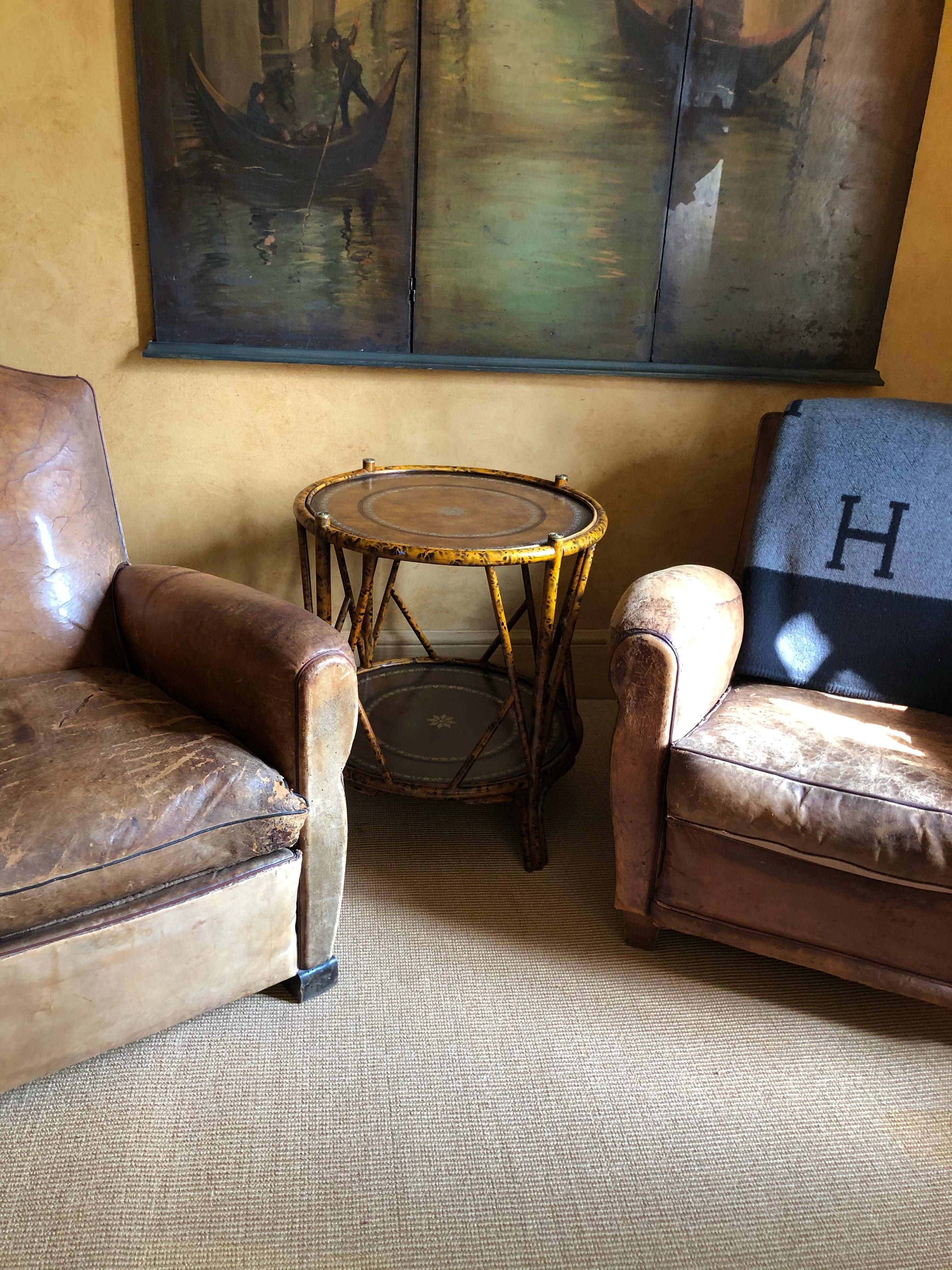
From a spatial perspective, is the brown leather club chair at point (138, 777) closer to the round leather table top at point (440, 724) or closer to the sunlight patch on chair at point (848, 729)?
the round leather table top at point (440, 724)

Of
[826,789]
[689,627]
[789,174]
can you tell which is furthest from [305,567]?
[789,174]

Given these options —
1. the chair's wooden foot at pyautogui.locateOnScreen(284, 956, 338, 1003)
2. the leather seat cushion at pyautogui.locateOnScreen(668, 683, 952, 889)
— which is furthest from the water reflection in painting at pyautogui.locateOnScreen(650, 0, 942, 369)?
the chair's wooden foot at pyautogui.locateOnScreen(284, 956, 338, 1003)

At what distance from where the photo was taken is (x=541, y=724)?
1.82 m

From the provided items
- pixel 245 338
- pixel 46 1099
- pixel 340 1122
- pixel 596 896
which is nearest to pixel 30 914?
pixel 46 1099

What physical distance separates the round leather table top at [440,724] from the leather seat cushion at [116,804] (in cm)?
53

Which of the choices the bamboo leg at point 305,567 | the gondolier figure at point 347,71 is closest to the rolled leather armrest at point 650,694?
the bamboo leg at point 305,567

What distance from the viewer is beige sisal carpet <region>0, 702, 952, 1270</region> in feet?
3.80

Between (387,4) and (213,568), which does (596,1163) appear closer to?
(213,568)

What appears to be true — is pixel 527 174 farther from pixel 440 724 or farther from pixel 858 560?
pixel 440 724

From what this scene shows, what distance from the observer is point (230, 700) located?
1.45m

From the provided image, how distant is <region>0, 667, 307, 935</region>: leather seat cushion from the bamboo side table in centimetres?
45

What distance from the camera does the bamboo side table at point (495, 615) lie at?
168 centimetres

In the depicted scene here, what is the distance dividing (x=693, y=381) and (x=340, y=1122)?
6.10ft

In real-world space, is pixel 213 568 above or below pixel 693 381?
below
